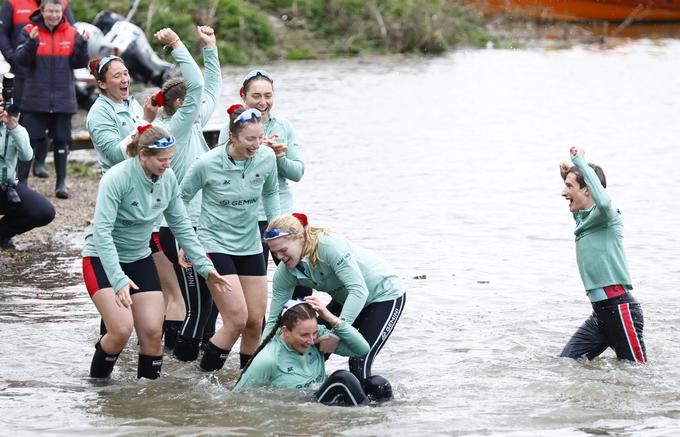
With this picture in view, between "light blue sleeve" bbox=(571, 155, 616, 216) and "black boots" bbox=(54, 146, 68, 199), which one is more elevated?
"light blue sleeve" bbox=(571, 155, 616, 216)

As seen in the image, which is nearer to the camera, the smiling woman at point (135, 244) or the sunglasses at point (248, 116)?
the smiling woman at point (135, 244)

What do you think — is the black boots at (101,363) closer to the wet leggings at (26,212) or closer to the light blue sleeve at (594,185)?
the light blue sleeve at (594,185)

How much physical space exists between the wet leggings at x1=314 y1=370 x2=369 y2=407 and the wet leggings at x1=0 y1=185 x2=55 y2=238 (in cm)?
466

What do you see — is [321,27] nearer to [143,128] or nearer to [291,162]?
[291,162]

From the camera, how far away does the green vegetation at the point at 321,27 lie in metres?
31.4

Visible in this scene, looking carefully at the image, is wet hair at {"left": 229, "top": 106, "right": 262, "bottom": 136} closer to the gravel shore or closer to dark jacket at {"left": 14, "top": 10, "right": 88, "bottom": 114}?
the gravel shore

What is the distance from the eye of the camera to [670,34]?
40594mm

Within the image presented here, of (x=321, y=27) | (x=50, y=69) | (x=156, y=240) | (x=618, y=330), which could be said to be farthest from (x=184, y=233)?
(x=321, y=27)

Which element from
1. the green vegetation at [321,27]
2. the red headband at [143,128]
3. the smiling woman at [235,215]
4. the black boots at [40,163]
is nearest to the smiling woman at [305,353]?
the smiling woman at [235,215]

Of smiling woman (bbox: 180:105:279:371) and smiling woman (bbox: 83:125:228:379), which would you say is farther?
smiling woman (bbox: 180:105:279:371)

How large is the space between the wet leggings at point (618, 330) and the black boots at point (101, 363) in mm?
3210

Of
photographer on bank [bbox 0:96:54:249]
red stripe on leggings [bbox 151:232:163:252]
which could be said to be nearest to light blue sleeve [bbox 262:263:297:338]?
red stripe on leggings [bbox 151:232:163:252]

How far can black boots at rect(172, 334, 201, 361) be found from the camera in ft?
27.8

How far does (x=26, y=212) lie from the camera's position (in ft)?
36.5
